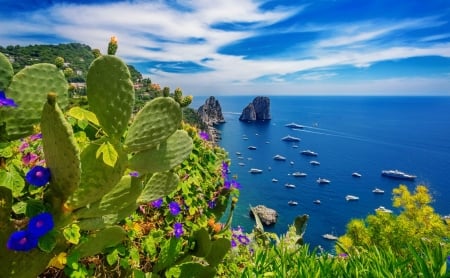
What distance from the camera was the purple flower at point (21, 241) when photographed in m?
1.06

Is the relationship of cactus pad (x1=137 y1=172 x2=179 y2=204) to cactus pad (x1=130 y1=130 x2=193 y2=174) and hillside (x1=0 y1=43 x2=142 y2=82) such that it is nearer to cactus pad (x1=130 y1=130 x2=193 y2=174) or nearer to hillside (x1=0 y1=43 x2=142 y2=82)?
cactus pad (x1=130 y1=130 x2=193 y2=174)

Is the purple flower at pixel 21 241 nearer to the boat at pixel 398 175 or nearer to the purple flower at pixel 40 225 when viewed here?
the purple flower at pixel 40 225

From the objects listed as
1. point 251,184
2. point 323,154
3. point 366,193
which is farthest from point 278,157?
point 366,193

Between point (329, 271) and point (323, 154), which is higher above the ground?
point (329, 271)

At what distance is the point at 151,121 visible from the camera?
145 centimetres

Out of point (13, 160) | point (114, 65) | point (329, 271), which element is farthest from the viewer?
point (329, 271)

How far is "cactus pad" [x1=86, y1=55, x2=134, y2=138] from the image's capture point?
1.28 metres

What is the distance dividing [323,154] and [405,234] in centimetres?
6411

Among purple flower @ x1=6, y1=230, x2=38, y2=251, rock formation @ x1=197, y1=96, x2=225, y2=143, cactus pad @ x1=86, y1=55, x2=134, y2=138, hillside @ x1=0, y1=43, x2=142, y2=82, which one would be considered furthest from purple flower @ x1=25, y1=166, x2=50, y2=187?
rock formation @ x1=197, y1=96, x2=225, y2=143

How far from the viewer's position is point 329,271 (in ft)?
7.66

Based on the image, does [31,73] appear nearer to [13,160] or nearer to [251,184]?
[13,160]

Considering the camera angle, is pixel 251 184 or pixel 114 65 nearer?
pixel 114 65

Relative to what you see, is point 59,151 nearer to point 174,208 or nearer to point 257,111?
point 174,208

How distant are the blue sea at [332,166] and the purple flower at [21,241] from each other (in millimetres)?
16981
